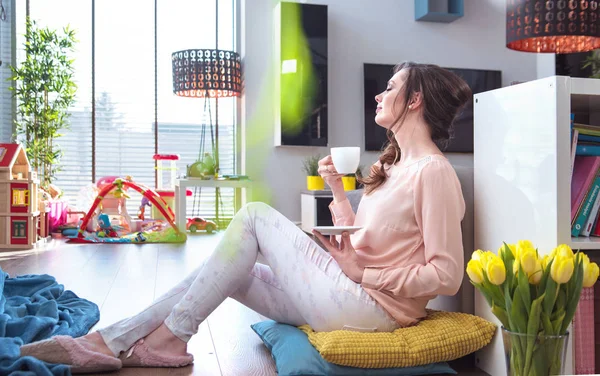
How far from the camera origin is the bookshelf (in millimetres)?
1742

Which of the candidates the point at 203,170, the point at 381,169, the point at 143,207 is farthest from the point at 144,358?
the point at 143,207

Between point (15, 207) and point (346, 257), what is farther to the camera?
point (15, 207)

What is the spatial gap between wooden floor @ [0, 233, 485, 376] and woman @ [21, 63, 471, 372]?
12cm

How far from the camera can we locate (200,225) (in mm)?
6668

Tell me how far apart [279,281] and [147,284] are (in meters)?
1.64

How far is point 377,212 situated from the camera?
1973 millimetres

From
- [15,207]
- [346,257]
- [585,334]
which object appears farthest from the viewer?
[15,207]

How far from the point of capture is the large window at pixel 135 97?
7.10 metres

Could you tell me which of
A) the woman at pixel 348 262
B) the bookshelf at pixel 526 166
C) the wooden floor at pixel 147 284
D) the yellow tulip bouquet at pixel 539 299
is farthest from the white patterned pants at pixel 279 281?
the yellow tulip bouquet at pixel 539 299

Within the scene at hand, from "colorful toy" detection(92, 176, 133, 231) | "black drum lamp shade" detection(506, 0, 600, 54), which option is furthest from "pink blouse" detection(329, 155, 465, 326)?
"colorful toy" detection(92, 176, 133, 231)

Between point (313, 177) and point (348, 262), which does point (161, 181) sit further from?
point (348, 262)

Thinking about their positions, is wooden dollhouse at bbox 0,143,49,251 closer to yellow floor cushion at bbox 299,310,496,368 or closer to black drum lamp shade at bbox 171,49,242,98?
black drum lamp shade at bbox 171,49,242,98

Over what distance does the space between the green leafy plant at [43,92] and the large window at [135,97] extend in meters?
0.27

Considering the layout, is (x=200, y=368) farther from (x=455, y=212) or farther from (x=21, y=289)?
(x=21, y=289)
